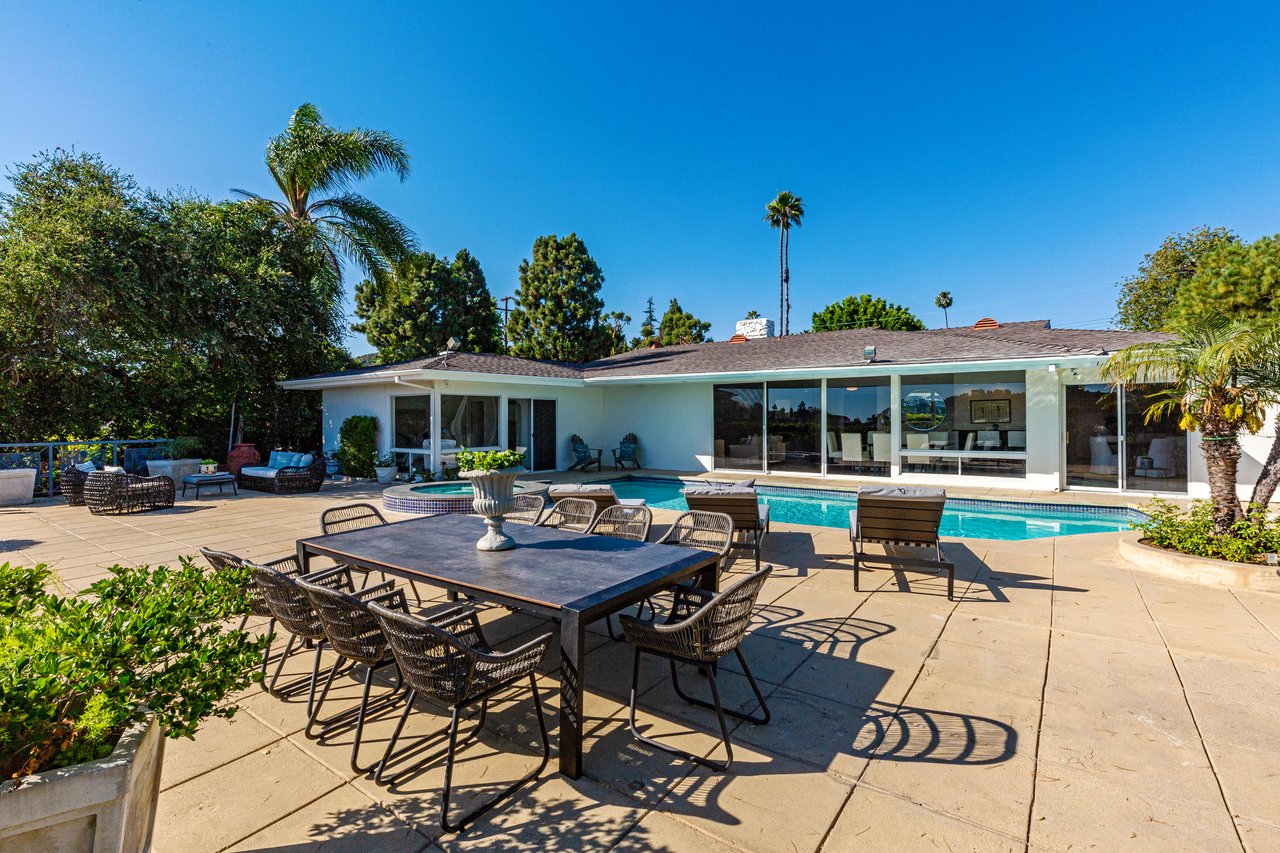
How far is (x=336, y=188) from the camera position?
51.3 ft

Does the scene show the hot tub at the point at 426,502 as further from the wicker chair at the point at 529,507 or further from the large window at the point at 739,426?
the large window at the point at 739,426

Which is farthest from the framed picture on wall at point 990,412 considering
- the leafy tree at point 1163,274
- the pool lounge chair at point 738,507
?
the leafy tree at point 1163,274

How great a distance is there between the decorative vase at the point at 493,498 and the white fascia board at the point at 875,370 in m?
9.92

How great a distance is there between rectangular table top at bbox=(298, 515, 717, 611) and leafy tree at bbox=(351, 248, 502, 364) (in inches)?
976

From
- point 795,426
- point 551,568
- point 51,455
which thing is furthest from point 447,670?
point 51,455

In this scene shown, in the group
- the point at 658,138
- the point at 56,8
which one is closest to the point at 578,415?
the point at 658,138

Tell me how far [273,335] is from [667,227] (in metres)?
14.7

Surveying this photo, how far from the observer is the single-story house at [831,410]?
1080 cm

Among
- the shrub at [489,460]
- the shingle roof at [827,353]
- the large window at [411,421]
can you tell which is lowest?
the shrub at [489,460]

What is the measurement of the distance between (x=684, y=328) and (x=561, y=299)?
14.6 meters

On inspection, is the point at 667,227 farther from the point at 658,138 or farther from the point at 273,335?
the point at 273,335

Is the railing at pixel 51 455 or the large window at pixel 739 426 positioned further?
the large window at pixel 739 426

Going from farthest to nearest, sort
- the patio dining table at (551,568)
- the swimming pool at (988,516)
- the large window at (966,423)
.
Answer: the large window at (966,423)
the swimming pool at (988,516)
the patio dining table at (551,568)

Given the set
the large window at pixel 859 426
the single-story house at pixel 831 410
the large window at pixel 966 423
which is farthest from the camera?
the large window at pixel 859 426
